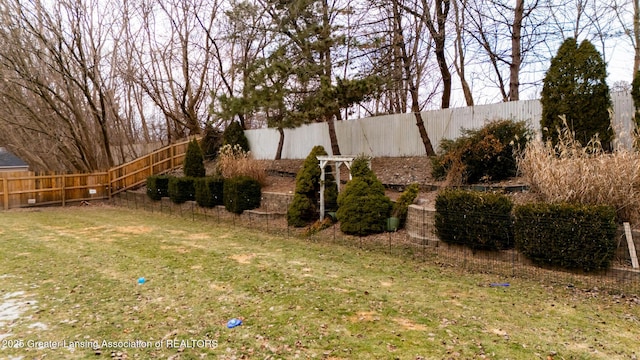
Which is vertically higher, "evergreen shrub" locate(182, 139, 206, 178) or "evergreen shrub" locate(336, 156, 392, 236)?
"evergreen shrub" locate(182, 139, 206, 178)

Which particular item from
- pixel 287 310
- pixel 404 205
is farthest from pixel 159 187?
pixel 287 310

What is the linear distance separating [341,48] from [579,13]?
308 inches

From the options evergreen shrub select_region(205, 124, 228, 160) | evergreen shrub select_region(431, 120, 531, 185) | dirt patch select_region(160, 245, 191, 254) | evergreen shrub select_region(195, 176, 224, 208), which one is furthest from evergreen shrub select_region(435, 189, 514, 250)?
evergreen shrub select_region(205, 124, 228, 160)

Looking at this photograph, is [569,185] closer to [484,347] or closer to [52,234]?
[484,347]

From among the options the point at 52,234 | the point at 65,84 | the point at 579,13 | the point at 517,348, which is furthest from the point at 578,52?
the point at 65,84

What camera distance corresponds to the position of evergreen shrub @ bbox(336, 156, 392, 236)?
659 cm

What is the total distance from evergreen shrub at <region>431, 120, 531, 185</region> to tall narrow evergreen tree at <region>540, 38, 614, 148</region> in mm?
698

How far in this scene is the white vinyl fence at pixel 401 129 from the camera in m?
8.30

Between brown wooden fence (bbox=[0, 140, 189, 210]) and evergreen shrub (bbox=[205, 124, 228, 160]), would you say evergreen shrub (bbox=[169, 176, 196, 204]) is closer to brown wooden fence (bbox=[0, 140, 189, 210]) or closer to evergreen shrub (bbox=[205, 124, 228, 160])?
brown wooden fence (bbox=[0, 140, 189, 210])

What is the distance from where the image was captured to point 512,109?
8.72 meters

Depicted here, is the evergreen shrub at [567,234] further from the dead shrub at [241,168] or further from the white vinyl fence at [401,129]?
the dead shrub at [241,168]

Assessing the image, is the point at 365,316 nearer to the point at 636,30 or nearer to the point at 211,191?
the point at 211,191

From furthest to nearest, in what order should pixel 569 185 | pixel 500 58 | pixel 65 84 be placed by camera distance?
pixel 65 84
pixel 500 58
pixel 569 185

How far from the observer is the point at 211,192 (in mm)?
10023
